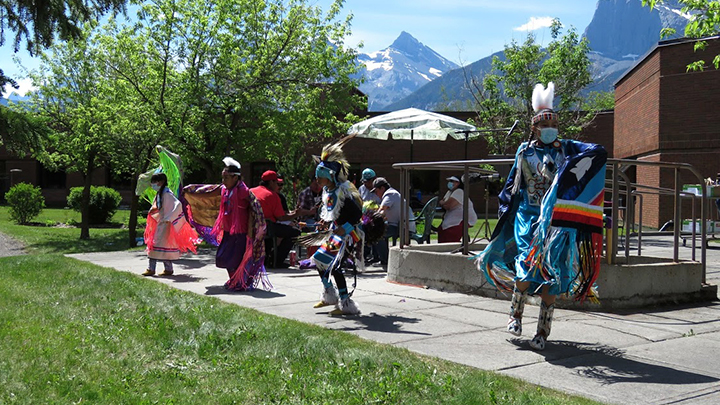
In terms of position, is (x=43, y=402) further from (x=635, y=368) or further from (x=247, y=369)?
(x=635, y=368)

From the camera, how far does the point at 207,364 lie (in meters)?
5.08

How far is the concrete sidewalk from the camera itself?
4785 mm

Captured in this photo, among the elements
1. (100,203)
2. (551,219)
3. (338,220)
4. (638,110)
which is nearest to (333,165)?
(338,220)

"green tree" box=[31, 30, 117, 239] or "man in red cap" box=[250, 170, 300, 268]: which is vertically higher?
"green tree" box=[31, 30, 117, 239]

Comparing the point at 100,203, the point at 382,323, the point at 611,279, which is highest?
the point at 100,203

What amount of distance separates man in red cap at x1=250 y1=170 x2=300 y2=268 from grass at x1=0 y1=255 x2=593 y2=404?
15.4 ft

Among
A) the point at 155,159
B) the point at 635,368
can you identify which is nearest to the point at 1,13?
the point at 155,159

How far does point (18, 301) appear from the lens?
308 inches

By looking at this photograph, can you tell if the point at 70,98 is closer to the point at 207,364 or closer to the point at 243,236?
the point at 243,236

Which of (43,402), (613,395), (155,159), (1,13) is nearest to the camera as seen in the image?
(43,402)

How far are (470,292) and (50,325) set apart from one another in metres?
4.53

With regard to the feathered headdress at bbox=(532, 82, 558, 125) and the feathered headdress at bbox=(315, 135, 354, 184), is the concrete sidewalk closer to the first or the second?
the feathered headdress at bbox=(315, 135, 354, 184)

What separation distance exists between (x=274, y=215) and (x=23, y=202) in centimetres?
2027

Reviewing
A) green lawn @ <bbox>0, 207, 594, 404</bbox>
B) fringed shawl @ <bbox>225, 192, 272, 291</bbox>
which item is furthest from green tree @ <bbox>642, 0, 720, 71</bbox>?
green lawn @ <bbox>0, 207, 594, 404</bbox>
